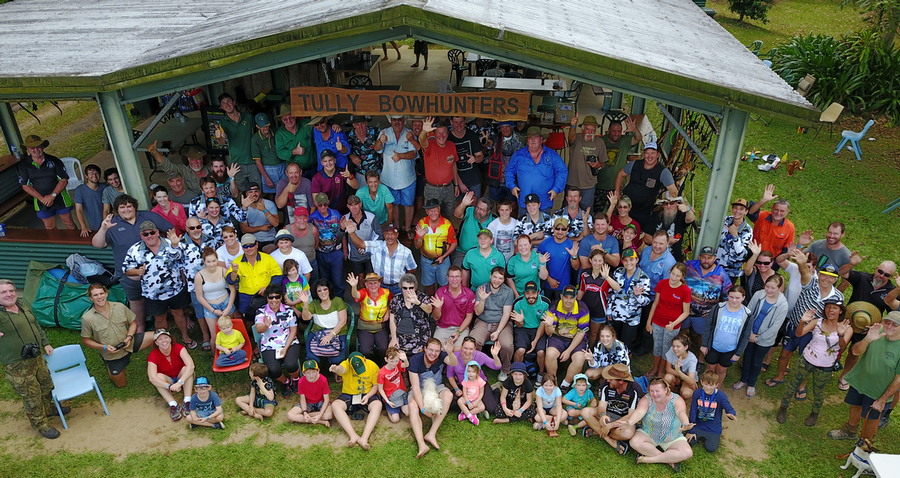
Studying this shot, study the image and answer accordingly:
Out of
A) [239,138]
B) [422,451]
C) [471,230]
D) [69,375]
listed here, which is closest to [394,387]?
[422,451]

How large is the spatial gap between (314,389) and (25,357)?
2974mm

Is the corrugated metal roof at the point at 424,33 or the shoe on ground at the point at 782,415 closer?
the corrugated metal roof at the point at 424,33

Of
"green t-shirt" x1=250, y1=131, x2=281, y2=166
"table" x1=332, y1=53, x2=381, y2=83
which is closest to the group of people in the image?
"green t-shirt" x1=250, y1=131, x2=281, y2=166

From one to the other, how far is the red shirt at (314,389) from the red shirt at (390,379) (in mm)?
622

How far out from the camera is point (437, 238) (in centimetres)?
819

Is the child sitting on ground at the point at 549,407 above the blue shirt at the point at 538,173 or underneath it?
underneath

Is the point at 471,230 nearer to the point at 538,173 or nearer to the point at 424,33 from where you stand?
the point at 538,173

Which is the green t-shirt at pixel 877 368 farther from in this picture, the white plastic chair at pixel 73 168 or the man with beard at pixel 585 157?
the white plastic chair at pixel 73 168

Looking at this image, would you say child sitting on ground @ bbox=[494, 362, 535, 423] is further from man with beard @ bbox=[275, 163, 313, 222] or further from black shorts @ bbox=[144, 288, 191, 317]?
black shorts @ bbox=[144, 288, 191, 317]

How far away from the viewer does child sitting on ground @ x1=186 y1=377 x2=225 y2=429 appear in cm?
709


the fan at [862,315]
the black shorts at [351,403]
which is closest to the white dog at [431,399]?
the black shorts at [351,403]

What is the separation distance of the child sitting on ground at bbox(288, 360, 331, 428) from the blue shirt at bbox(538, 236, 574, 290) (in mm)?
3024

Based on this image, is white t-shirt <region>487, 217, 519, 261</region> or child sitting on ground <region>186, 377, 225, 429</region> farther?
white t-shirt <region>487, 217, 519, 261</region>

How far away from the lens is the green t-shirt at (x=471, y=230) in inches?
323
